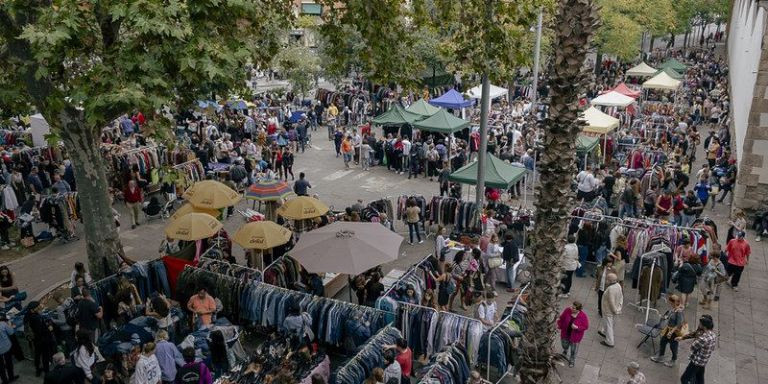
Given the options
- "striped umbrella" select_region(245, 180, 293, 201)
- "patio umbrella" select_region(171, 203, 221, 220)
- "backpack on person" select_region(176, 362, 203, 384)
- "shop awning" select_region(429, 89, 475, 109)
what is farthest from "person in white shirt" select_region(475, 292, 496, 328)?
"shop awning" select_region(429, 89, 475, 109)

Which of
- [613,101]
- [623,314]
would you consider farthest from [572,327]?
[613,101]

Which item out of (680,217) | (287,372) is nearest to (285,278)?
(287,372)

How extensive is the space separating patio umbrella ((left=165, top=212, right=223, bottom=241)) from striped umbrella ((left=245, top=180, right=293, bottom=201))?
2.39 m

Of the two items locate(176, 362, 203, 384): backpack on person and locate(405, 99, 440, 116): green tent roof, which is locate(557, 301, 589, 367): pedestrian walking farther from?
locate(405, 99, 440, 116): green tent roof

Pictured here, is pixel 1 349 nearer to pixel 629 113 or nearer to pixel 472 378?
pixel 472 378

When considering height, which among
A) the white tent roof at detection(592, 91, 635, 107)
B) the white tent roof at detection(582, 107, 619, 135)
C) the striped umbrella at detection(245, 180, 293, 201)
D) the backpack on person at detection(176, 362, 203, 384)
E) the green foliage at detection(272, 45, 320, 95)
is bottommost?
the backpack on person at detection(176, 362, 203, 384)

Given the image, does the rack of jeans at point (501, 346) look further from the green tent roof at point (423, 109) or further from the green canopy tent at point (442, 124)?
the green tent roof at point (423, 109)

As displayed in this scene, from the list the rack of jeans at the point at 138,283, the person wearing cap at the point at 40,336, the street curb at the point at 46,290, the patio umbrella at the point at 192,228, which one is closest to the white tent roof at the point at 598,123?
the patio umbrella at the point at 192,228

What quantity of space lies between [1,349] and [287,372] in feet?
15.0

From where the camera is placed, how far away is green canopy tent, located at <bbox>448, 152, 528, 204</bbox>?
631 inches

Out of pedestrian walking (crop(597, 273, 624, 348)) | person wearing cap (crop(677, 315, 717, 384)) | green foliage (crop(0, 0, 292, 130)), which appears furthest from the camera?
pedestrian walking (crop(597, 273, 624, 348))

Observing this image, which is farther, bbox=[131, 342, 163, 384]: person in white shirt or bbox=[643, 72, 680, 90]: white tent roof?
bbox=[643, 72, 680, 90]: white tent roof

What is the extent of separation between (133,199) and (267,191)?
14.2ft

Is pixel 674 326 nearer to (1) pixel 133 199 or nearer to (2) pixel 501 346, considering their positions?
(2) pixel 501 346
